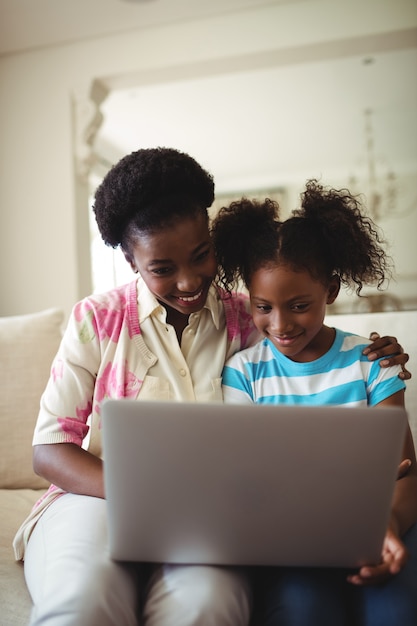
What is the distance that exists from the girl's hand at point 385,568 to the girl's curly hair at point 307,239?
19.5 inches

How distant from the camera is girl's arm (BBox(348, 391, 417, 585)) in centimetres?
79

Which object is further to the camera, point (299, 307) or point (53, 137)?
point (53, 137)

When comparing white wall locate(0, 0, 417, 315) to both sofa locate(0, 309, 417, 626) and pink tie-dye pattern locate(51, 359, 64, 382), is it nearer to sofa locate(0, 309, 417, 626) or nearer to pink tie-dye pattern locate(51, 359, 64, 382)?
sofa locate(0, 309, 417, 626)

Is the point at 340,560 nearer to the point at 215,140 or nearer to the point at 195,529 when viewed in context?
the point at 195,529

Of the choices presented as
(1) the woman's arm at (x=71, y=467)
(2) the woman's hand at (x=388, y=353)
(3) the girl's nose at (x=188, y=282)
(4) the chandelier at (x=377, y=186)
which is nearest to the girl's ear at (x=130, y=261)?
(3) the girl's nose at (x=188, y=282)

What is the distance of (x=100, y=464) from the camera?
3.47 ft

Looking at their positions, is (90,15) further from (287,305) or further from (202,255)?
(287,305)

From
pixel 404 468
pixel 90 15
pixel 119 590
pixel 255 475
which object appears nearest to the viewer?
pixel 255 475

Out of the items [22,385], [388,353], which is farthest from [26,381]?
Answer: [388,353]

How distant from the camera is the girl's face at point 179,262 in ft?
3.62

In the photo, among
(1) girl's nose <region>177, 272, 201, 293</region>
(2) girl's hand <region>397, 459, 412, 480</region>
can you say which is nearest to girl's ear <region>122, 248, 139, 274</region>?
(1) girl's nose <region>177, 272, 201, 293</region>

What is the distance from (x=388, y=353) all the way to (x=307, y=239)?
261mm

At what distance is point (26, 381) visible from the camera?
1.59 meters

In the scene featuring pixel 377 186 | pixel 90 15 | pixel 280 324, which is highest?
pixel 90 15
